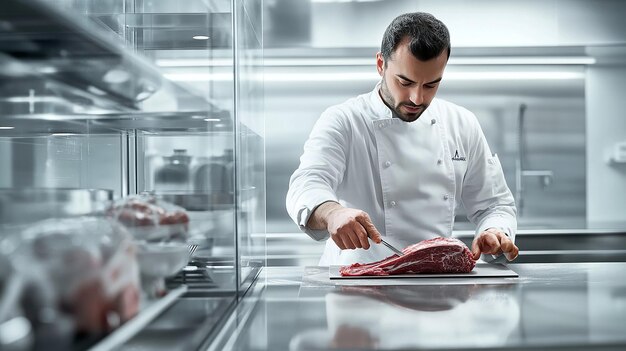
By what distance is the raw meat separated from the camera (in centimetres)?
134

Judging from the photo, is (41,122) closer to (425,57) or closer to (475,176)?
(425,57)

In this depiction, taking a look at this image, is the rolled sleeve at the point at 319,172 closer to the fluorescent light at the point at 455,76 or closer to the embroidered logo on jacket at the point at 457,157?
the embroidered logo on jacket at the point at 457,157

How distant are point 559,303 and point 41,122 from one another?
35.2 inches

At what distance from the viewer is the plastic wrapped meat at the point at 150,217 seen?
2.33 ft

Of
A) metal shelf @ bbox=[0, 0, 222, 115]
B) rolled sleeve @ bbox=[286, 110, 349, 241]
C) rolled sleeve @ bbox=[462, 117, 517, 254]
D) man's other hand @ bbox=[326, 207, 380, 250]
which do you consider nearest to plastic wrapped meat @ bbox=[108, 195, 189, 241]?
metal shelf @ bbox=[0, 0, 222, 115]

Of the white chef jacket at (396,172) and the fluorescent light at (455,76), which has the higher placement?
the fluorescent light at (455,76)

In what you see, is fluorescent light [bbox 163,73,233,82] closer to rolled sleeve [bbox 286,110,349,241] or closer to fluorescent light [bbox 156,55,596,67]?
rolled sleeve [bbox 286,110,349,241]

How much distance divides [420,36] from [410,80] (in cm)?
12

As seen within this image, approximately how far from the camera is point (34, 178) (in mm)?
1011

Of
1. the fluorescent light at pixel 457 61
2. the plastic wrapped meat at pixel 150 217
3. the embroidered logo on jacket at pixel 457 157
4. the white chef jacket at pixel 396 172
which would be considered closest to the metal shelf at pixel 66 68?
the plastic wrapped meat at pixel 150 217

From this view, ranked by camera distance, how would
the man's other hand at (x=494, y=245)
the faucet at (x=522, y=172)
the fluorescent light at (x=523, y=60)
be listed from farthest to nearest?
the faucet at (x=522, y=172)
the fluorescent light at (x=523, y=60)
the man's other hand at (x=494, y=245)

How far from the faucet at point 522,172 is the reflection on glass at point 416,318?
6.95 feet

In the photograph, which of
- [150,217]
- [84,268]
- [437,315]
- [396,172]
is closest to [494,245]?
[396,172]

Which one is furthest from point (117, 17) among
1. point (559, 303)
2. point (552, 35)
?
point (552, 35)
